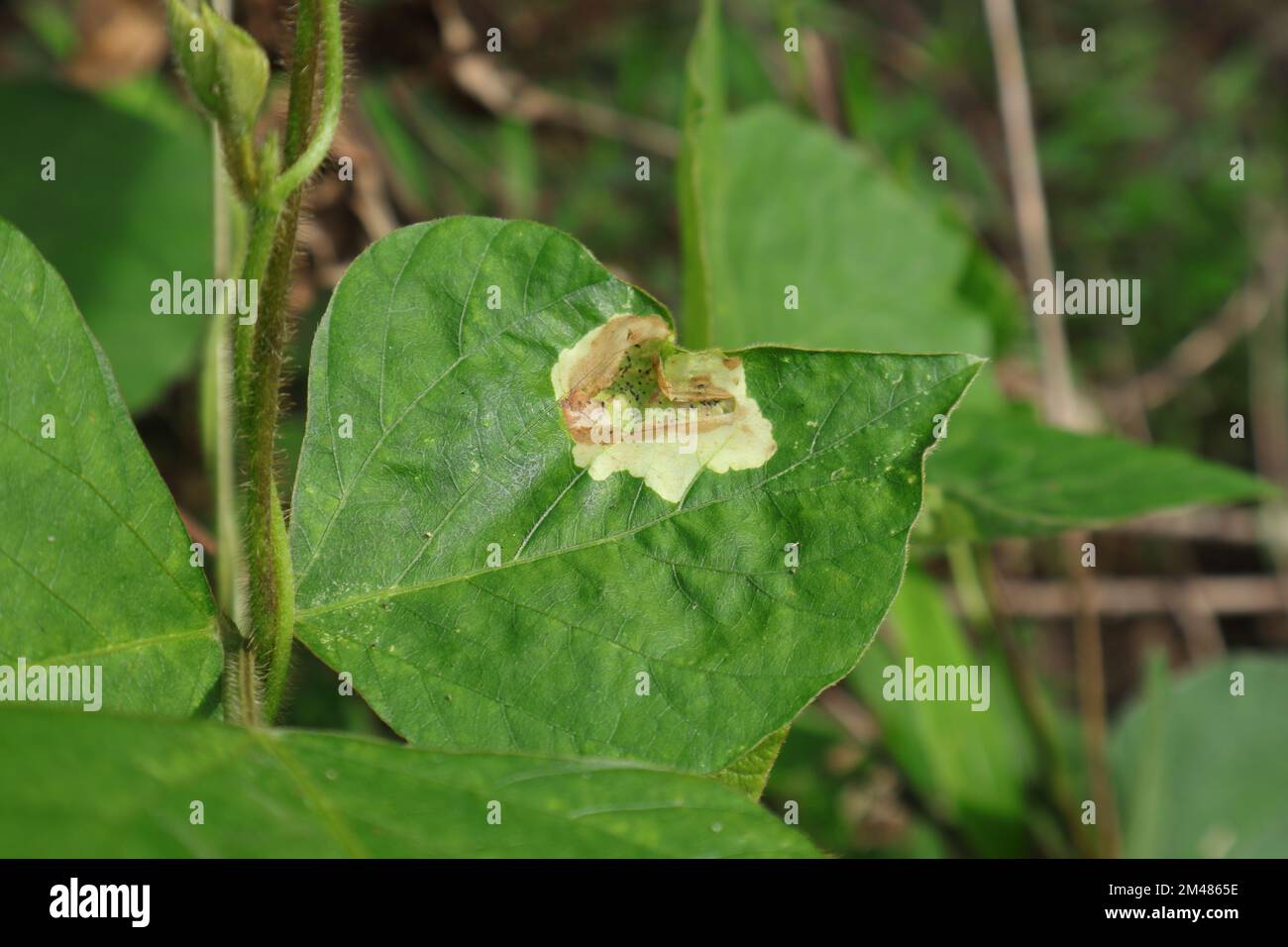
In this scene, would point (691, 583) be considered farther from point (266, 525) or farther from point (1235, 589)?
point (1235, 589)

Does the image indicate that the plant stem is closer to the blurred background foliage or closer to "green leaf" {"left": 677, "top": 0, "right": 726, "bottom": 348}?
the blurred background foliage

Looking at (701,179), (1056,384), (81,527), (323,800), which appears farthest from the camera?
(1056,384)

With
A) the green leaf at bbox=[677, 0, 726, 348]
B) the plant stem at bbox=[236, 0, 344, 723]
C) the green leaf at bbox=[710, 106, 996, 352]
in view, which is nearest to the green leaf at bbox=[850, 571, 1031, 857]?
the green leaf at bbox=[710, 106, 996, 352]

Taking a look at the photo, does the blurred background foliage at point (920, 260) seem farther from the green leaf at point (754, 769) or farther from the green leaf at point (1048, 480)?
the green leaf at point (754, 769)

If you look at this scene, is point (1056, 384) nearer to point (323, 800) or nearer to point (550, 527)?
point (550, 527)

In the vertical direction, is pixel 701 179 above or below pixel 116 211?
below

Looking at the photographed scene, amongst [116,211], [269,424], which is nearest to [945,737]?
[269,424]
